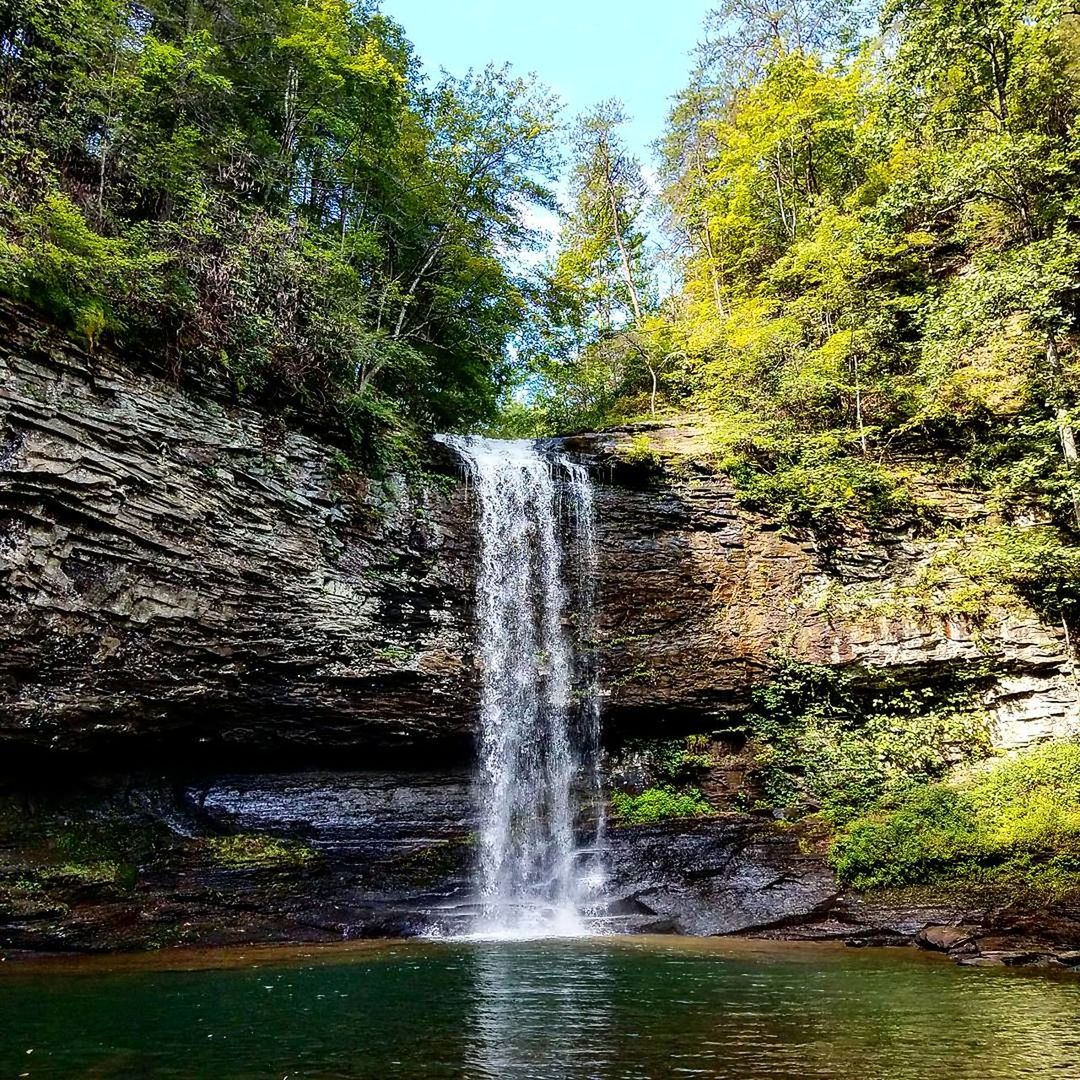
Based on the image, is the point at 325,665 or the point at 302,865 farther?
the point at 325,665

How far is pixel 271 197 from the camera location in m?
15.0

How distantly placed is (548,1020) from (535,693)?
798 cm

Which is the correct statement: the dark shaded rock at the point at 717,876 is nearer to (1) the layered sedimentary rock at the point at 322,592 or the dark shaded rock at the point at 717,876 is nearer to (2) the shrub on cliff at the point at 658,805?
(2) the shrub on cliff at the point at 658,805

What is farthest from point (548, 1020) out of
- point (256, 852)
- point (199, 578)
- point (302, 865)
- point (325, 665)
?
point (199, 578)

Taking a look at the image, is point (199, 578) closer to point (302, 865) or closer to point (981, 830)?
point (302, 865)

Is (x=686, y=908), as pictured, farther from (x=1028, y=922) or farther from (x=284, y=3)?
(x=284, y=3)

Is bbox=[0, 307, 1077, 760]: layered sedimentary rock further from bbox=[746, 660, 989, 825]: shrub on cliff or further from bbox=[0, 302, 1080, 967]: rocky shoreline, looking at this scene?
bbox=[746, 660, 989, 825]: shrub on cliff

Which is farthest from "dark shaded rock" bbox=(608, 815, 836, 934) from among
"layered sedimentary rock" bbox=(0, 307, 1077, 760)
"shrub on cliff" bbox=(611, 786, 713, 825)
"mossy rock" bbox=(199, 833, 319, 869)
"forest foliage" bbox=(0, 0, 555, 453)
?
"forest foliage" bbox=(0, 0, 555, 453)

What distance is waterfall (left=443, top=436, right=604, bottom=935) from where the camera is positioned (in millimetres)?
11406

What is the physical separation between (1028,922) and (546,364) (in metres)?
16.8

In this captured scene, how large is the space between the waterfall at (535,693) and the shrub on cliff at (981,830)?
4038 millimetres

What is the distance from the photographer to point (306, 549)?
11469 millimetres

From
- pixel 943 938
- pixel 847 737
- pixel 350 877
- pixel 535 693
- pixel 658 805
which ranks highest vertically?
pixel 535 693

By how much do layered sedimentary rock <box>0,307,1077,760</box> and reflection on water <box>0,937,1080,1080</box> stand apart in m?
3.91
